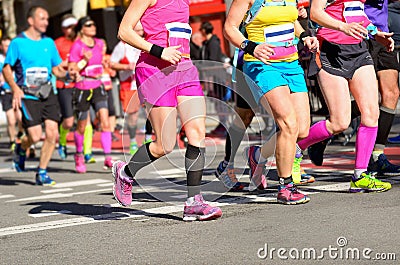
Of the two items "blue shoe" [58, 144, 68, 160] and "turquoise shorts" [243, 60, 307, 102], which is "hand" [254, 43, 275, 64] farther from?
"blue shoe" [58, 144, 68, 160]

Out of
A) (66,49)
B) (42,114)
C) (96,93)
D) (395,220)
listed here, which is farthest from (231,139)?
(66,49)

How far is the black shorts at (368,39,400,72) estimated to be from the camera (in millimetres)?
9070

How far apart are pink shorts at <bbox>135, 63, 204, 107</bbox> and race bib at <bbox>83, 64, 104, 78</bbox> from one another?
5.66m

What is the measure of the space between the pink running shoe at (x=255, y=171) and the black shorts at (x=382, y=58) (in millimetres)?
1546

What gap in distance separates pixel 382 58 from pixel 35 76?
428cm

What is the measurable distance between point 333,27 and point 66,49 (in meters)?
7.57

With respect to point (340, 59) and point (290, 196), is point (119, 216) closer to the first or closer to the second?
point (290, 196)

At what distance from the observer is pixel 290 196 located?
7.60 meters

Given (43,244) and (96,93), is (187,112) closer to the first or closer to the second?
(43,244)

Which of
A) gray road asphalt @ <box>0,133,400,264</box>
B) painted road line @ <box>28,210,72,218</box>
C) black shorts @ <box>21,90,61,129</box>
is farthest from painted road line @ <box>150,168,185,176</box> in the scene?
Result: painted road line @ <box>28,210,72,218</box>

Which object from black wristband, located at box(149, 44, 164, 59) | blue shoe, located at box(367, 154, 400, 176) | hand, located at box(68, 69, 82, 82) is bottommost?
blue shoe, located at box(367, 154, 400, 176)

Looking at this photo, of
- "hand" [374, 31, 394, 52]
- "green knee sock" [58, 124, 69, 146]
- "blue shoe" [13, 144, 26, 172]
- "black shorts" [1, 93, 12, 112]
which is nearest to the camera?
"hand" [374, 31, 394, 52]

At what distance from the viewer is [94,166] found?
43.1 ft

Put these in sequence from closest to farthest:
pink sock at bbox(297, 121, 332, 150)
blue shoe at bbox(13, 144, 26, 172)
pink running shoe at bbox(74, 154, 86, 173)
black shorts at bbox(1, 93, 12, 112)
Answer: pink sock at bbox(297, 121, 332, 150) < pink running shoe at bbox(74, 154, 86, 173) < blue shoe at bbox(13, 144, 26, 172) < black shorts at bbox(1, 93, 12, 112)
